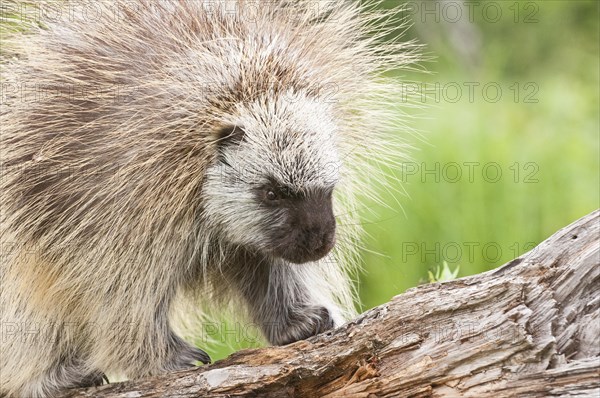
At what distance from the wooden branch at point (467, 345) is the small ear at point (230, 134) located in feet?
2.65

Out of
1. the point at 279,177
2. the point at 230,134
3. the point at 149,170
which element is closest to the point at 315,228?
the point at 279,177

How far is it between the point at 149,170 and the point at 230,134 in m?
0.35

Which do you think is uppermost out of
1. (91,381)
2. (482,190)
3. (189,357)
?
(482,190)

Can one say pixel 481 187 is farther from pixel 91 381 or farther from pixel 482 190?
pixel 91 381

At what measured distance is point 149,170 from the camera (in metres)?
3.18

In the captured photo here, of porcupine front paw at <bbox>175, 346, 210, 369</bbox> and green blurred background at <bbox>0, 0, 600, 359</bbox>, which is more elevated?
green blurred background at <bbox>0, 0, 600, 359</bbox>

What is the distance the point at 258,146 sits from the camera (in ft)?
10.3

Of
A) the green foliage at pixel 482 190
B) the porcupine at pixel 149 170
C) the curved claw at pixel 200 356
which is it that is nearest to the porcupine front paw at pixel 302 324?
the porcupine at pixel 149 170

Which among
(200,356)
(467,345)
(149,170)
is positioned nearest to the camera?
(467,345)

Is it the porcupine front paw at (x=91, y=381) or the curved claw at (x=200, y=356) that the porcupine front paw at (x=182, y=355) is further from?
the porcupine front paw at (x=91, y=381)

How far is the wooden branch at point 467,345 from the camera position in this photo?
2.58 metres

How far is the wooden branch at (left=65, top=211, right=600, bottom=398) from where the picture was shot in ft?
8.47

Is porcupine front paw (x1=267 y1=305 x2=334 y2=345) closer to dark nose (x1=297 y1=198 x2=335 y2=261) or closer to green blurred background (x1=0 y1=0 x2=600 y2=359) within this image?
dark nose (x1=297 y1=198 x2=335 y2=261)

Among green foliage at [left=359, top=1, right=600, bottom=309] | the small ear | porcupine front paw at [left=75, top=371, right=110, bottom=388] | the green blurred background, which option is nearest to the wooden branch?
porcupine front paw at [left=75, top=371, right=110, bottom=388]
